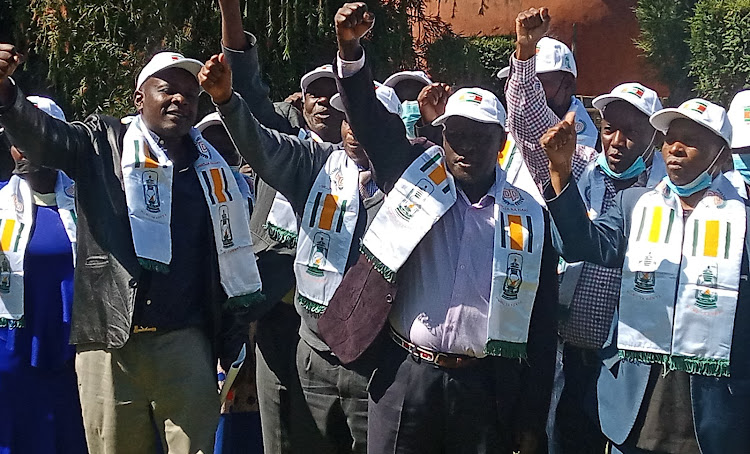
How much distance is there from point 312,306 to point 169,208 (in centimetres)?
78

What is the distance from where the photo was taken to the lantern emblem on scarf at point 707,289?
4.07 m

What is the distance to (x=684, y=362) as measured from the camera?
4.11 m

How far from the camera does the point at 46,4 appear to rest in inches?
472

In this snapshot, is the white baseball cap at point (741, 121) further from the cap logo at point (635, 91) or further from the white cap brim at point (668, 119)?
the white cap brim at point (668, 119)

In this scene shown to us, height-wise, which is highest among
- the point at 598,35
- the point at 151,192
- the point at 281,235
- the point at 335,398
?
the point at 598,35

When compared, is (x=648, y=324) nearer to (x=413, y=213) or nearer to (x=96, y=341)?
(x=413, y=213)

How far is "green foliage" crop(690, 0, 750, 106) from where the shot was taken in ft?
39.2

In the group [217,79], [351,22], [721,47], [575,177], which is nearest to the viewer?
[351,22]

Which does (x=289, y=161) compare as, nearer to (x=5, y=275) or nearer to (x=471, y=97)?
(x=471, y=97)

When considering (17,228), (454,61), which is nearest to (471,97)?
(17,228)

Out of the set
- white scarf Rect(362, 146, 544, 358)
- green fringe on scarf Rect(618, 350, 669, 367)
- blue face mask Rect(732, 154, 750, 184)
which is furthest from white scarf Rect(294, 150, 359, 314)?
blue face mask Rect(732, 154, 750, 184)

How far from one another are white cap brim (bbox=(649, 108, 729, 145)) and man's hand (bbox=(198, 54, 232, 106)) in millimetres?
1836

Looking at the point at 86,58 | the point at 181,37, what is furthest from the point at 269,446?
the point at 86,58

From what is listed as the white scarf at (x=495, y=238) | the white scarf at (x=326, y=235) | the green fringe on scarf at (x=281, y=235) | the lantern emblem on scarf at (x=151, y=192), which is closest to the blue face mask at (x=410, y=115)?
the white scarf at (x=326, y=235)
